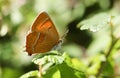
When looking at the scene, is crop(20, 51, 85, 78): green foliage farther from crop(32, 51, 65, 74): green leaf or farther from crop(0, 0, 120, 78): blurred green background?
crop(0, 0, 120, 78): blurred green background

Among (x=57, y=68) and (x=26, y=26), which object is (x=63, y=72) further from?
(x=26, y=26)

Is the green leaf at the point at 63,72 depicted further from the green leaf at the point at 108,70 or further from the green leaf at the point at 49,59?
the green leaf at the point at 108,70

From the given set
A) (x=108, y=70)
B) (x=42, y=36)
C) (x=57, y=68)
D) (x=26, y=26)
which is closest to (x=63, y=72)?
(x=57, y=68)

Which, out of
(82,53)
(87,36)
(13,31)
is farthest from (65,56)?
(87,36)

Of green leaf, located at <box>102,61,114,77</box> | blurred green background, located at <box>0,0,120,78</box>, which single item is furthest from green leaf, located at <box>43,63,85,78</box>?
blurred green background, located at <box>0,0,120,78</box>

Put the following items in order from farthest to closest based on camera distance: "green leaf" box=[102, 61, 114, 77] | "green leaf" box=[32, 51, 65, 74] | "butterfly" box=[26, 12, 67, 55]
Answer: "green leaf" box=[102, 61, 114, 77] < "butterfly" box=[26, 12, 67, 55] < "green leaf" box=[32, 51, 65, 74]

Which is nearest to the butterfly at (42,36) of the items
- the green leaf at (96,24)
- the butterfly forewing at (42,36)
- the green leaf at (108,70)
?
the butterfly forewing at (42,36)

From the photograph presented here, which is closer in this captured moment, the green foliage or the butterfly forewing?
the green foliage
